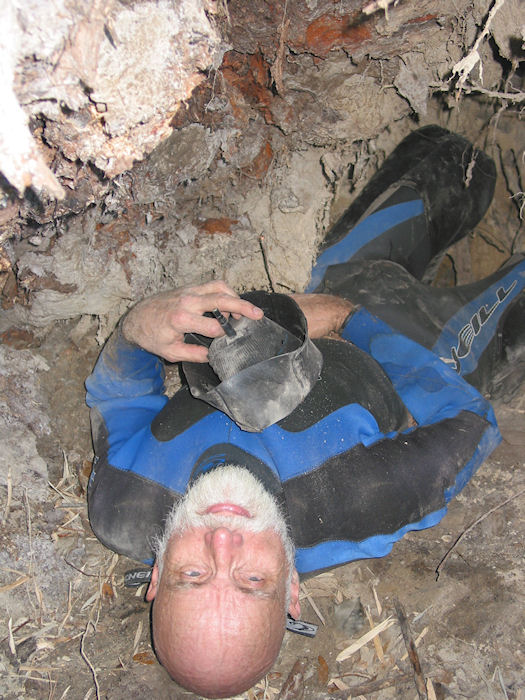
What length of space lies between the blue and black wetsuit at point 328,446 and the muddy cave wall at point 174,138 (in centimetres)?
39

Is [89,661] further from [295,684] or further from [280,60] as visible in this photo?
[280,60]

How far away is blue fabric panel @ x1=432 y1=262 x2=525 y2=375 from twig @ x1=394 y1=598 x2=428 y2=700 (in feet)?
Result: 3.68

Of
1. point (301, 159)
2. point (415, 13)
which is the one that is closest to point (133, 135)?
point (415, 13)

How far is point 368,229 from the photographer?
2.70 metres

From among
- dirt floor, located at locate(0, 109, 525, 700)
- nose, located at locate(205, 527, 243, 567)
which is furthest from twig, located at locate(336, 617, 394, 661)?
nose, located at locate(205, 527, 243, 567)

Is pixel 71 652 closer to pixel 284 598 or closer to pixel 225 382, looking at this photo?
pixel 284 598

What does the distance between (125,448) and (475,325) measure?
1.84 m

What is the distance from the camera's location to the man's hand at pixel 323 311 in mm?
2189

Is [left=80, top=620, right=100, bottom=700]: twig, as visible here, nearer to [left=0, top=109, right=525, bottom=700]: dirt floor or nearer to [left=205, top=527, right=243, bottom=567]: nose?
[left=0, top=109, right=525, bottom=700]: dirt floor

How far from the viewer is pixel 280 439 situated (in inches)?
70.5

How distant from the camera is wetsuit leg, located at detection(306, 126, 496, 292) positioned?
8.82 ft

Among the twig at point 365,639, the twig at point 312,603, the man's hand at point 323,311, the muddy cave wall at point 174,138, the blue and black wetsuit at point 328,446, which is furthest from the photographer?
the man's hand at point 323,311

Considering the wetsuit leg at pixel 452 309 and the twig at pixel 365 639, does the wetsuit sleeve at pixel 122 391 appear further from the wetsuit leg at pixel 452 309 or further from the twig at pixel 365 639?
the twig at pixel 365 639

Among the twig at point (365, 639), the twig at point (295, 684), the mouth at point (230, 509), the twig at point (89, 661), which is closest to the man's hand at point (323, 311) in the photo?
the mouth at point (230, 509)
